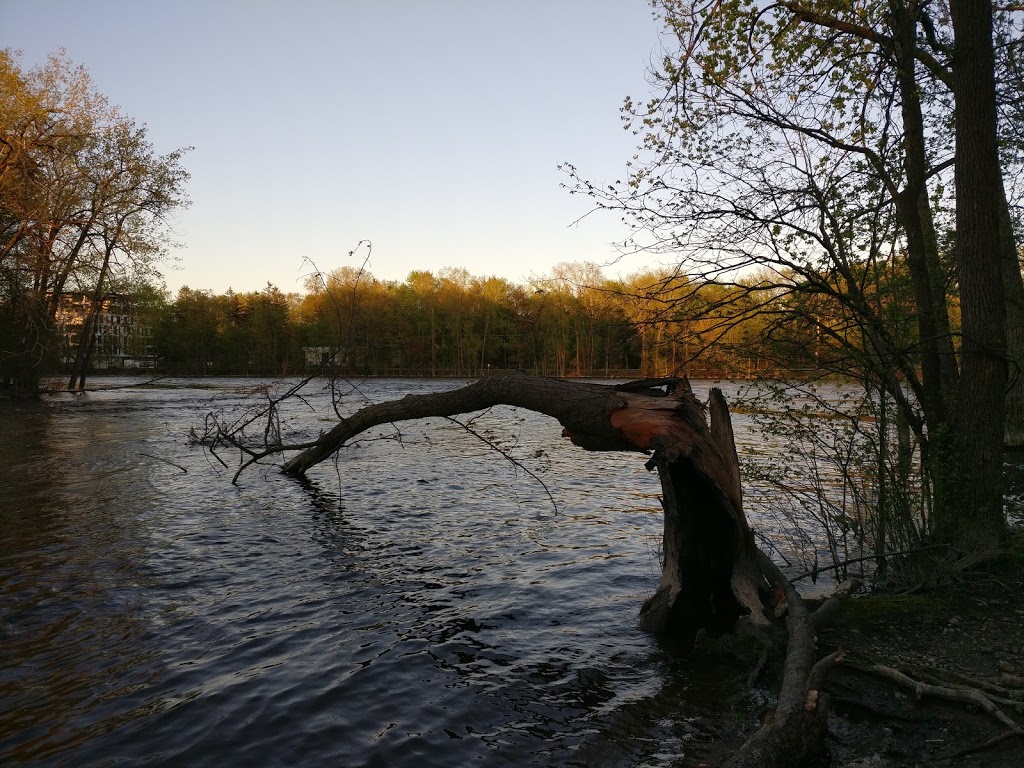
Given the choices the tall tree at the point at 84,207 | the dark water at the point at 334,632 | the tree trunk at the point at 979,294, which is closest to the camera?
the dark water at the point at 334,632

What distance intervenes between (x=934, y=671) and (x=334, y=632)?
513 centimetres

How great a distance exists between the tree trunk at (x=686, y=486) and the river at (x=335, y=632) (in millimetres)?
663


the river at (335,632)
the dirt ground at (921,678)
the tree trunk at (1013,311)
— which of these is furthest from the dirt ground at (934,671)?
the tree trunk at (1013,311)

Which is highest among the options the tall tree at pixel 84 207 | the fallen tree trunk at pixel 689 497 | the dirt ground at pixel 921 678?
the tall tree at pixel 84 207

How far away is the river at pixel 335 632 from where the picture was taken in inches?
180

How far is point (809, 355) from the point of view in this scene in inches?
287

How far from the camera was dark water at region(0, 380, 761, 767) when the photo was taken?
458 cm

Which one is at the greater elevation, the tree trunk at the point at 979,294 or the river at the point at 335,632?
the tree trunk at the point at 979,294

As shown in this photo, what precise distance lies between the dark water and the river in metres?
0.02

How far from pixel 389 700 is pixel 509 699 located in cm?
95

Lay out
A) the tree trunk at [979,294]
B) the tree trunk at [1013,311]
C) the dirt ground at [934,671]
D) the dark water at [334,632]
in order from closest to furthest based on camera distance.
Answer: the dirt ground at [934,671], the dark water at [334,632], the tree trunk at [979,294], the tree trunk at [1013,311]

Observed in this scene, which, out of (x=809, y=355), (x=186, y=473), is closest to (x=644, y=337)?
(x=809, y=355)

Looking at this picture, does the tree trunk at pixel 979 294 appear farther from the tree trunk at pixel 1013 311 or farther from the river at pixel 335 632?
the river at pixel 335 632

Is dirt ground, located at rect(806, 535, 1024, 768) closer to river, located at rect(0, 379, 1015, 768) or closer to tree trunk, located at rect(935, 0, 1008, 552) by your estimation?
tree trunk, located at rect(935, 0, 1008, 552)
